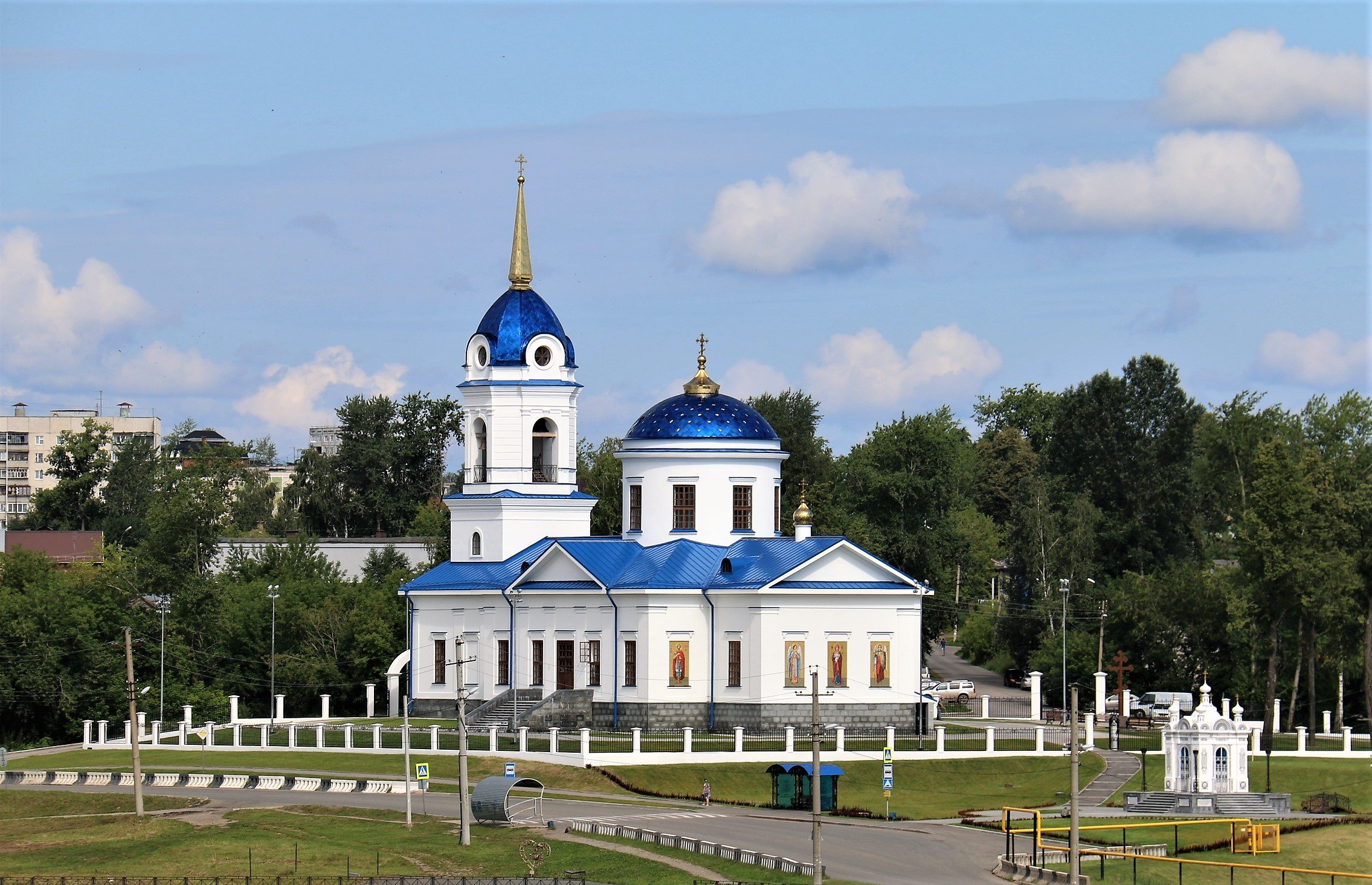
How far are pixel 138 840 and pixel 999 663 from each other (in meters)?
54.5

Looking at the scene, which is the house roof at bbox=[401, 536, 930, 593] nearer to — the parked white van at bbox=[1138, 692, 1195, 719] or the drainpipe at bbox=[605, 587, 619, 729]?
the drainpipe at bbox=[605, 587, 619, 729]

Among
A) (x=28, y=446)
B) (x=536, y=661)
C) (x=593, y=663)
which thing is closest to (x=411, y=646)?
(x=536, y=661)

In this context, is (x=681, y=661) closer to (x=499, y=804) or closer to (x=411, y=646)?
(x=411, y=646)

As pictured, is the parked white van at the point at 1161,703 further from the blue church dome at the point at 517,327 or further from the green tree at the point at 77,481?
the green tree at the point at 77,481

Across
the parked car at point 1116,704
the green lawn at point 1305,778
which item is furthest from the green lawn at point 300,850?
the parked car at point 1116,704

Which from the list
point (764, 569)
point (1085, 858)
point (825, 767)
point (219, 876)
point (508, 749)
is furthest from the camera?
point (764, 569)

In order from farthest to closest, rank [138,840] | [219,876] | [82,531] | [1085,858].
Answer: [82,531], [138,840], [1085,858], [219,876]

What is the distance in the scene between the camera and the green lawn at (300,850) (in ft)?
134

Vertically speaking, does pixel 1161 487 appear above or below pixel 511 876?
above

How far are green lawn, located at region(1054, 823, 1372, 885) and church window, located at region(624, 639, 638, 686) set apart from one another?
21231mm

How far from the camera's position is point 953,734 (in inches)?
2446

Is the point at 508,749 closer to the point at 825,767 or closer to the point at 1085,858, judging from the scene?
the point at 825,767

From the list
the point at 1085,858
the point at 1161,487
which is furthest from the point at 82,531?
the point at 1085,858

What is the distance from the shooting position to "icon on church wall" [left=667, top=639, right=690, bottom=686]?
63094 mm
